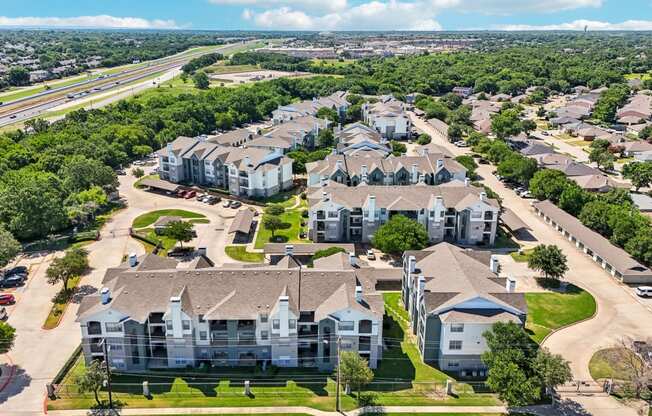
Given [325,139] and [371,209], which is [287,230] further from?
[325,139]

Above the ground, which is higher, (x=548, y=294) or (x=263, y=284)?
(x=263, y=284)

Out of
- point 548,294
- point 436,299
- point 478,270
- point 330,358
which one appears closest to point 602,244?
point 548,294

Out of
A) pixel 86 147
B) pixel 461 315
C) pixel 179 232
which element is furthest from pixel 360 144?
pixel 461 315

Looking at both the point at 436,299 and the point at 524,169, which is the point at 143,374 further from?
the point at 524,169

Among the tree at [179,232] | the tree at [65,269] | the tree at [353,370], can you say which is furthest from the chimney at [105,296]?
the tree at [179,232]

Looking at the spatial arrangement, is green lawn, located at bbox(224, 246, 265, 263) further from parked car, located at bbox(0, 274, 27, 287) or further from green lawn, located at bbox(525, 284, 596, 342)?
green lawn, located at bbox(525, 284, 596, 342)
